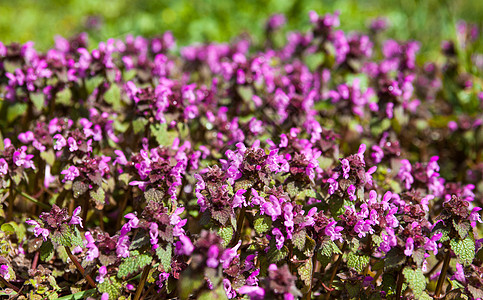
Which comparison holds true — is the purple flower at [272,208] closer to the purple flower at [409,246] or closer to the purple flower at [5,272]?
the purple flower at [409,246]

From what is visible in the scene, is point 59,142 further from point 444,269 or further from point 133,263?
point 444,269

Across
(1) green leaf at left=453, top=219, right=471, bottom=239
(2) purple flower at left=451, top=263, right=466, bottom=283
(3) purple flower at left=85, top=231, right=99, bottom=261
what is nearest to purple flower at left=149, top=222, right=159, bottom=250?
(3) purple flower at left=85, top=231, right=99, bottom=261

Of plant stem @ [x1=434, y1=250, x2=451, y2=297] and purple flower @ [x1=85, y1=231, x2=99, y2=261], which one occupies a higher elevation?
purple flower @ [x1=85, y1=231, x2=99, y2=261]

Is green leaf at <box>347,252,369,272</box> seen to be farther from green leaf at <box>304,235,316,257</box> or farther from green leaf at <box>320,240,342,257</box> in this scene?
green leaf at <box>304,235,316,257</box>

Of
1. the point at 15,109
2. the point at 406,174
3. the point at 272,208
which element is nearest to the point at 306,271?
the point at 272,208

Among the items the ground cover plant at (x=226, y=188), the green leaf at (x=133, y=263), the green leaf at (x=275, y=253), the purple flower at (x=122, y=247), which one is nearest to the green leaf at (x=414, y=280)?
the ground cover plant at (x=226, y=188)

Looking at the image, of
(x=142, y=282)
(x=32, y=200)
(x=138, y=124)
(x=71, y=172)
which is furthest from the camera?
(x=138, y=124)
